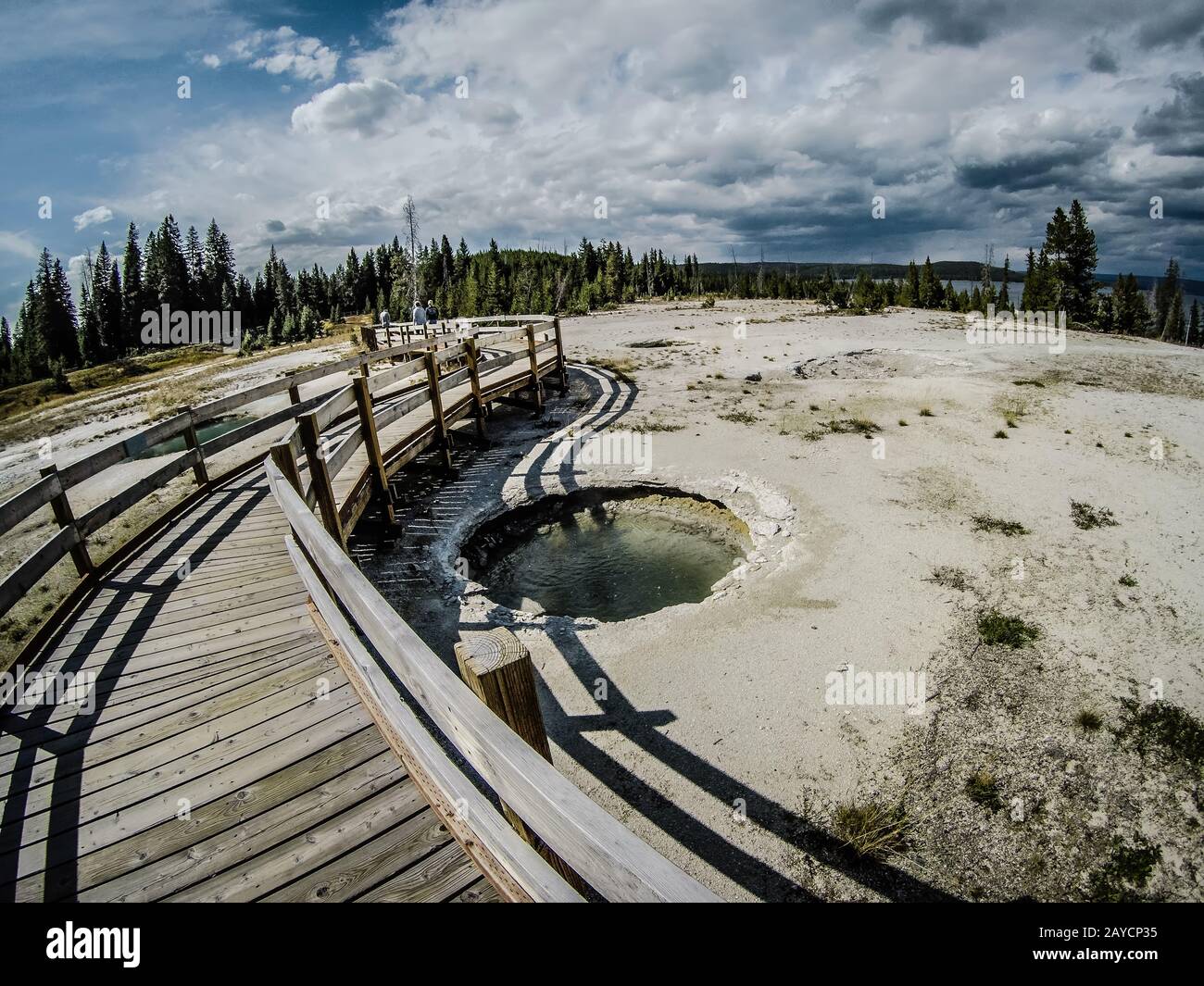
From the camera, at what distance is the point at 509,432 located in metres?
15.9

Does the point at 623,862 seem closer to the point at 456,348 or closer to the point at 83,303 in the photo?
the point at 456,348

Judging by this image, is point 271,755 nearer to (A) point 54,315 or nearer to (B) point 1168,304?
(A) point 54,315

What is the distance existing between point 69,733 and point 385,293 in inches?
4477

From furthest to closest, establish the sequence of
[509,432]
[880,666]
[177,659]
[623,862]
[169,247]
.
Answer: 1. [169,247]
2. [509,432]
3. [880,666]
4. [177,659]
5. [623,862]

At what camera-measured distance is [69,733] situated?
3.70m

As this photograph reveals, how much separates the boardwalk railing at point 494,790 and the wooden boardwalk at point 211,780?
0.22 metres

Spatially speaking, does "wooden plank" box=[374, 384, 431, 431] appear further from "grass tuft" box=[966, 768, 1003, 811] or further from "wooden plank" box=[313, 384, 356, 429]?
"grass tuft" box=[966, 768, 1003, 811]

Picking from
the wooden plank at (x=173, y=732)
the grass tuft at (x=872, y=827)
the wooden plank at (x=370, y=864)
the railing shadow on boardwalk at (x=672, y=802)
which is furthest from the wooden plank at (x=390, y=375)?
the grass tuft at (x=872, y=827)

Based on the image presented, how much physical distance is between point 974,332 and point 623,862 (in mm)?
34316

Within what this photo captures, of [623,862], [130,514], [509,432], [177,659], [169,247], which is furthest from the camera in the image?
[169,247]

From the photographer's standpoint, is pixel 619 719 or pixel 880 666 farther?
pixel 880 666

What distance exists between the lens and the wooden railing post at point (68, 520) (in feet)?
17.7

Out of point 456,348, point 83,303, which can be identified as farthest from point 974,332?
point 83,303

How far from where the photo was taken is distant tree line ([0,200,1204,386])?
5442 centimetres
